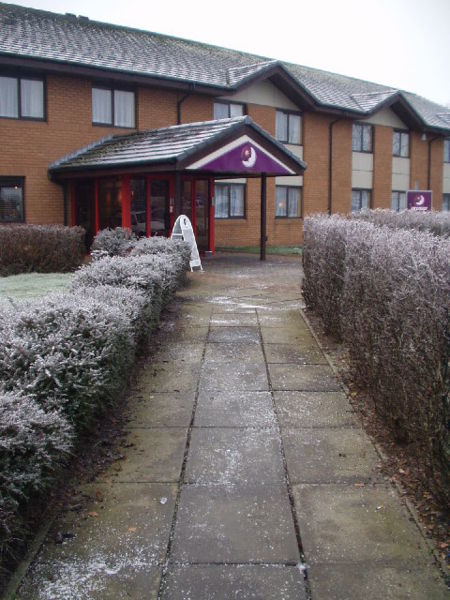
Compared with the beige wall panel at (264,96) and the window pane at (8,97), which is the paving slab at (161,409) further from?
the beige wall panel at (264,96)

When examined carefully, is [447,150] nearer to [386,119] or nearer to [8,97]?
[386,119]

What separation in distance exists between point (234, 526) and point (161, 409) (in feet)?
7.34

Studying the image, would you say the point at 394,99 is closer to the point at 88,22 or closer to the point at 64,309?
the point at 88,22

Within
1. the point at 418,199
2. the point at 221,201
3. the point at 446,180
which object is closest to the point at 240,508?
the point at 418,199

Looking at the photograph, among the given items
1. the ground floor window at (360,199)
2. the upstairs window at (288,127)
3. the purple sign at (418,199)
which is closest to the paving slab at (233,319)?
the purple sign at (418,199)

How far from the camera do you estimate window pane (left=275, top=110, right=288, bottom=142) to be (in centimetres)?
2605

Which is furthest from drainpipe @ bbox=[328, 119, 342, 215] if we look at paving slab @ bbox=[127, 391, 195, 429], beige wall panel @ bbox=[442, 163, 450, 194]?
paving slab @ bbox=[127, 391, 195, 429]

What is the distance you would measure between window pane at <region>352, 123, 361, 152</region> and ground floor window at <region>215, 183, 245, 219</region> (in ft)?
24.4

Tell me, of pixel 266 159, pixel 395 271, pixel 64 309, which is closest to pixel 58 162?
pixel 266 159

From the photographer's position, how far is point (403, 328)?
4516 millimetres

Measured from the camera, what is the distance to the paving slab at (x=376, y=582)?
3195 millimetres

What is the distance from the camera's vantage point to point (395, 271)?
4789mm

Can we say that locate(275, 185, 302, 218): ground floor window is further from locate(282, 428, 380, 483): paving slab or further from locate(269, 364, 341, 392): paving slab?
locate(282, 428, 380, 483): paving slab

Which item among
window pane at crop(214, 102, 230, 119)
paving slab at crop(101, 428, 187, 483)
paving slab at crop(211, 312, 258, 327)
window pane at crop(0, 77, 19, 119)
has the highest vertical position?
window pane at crop(214, 102, 230, 119)
